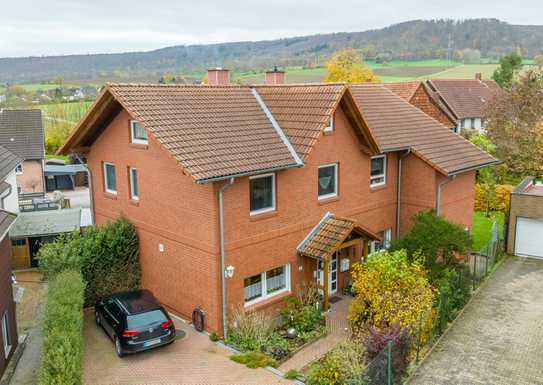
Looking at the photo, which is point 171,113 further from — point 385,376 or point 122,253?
point 385,376

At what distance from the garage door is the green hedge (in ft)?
57.1

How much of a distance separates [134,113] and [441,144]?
1356cm

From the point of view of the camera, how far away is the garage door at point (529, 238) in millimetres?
23797

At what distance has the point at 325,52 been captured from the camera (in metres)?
107

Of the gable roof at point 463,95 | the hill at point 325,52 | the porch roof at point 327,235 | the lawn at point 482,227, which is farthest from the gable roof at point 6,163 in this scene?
the hill at point 325,52

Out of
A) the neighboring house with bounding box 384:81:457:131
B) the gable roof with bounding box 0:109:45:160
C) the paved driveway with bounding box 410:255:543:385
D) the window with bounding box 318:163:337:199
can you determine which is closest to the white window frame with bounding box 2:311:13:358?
the window with bounding box 318:163:337:199

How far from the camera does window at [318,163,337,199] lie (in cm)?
1859

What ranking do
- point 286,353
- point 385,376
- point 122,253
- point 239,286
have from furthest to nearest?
point 122,253 → point 239,286 → point 286,353 → point 385,376

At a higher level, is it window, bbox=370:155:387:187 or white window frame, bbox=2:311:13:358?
window, bbox=370:155:387:187

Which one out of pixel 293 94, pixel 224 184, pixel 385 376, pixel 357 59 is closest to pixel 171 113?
pixel 224 184

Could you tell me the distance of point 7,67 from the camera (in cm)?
10725

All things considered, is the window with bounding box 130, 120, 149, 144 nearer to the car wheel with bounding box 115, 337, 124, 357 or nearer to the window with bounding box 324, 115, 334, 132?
the window with bounding box 324, 115, 334, 132

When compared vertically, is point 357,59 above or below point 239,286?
above

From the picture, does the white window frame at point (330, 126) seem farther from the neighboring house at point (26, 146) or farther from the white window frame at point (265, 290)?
the neighboring house at point (26, 146)
